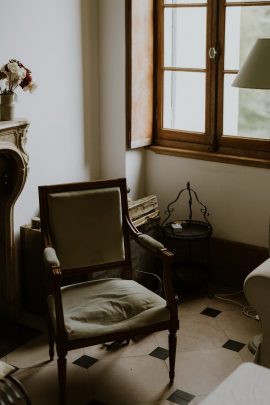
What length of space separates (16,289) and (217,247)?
56.1 inches

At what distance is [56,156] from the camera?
4320 mm

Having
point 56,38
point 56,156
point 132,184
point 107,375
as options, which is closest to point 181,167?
point 132,184

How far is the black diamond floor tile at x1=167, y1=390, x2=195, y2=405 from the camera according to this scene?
10.7 ft

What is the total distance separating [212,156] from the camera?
4500mm

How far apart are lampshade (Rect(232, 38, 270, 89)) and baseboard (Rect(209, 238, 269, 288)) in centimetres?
138

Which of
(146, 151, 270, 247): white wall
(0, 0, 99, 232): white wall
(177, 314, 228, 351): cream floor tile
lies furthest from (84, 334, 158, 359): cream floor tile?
(146, 151, 270, 247): white wall

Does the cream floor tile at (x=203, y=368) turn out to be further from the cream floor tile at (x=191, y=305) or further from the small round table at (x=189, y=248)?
the small round table at (x=189, y=248)

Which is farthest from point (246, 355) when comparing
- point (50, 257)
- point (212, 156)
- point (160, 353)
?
point (212, 156)

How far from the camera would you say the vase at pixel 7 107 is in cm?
371

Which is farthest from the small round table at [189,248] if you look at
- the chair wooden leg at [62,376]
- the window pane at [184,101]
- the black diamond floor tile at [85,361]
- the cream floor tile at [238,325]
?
the chair wooden leg at [62,376]

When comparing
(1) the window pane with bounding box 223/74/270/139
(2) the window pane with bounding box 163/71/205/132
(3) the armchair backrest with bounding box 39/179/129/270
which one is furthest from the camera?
(2) the window pane with bounding box 163/71/205/132

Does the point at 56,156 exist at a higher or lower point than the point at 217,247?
higher

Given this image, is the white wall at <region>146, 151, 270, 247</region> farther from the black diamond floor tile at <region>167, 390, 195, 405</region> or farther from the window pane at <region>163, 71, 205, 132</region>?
the black diamond floor tile at <region>167, 390, 195, 405</region>

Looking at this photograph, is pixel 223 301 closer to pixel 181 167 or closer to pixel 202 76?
pixel 181 167
